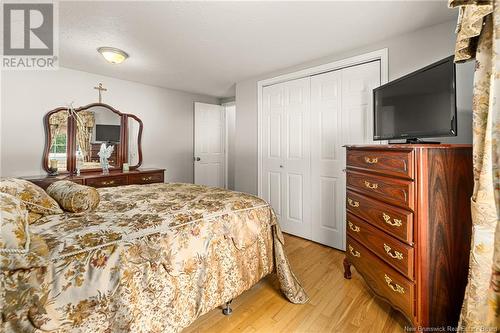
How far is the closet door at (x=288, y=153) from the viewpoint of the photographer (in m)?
3.03

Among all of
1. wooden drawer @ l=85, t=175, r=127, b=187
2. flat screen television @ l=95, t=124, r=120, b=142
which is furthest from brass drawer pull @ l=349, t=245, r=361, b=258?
flat screen television @ l=95, t=124, r=120, b=142

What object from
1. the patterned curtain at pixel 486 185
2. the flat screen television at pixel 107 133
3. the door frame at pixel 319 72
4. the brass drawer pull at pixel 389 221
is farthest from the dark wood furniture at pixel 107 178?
the patterned curtain at pixel 486 185

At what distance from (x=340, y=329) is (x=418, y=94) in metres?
1.69

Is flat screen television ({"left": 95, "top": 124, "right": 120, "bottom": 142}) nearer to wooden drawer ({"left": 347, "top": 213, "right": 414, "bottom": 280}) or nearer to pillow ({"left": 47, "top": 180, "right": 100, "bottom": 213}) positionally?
pillow ({"left": 47, "top": 180, "right": 100, "bottom": 213})

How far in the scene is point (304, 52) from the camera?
264 cm

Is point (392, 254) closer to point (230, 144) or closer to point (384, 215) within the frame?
point (384, 215)

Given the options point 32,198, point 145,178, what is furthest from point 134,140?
point 32,198

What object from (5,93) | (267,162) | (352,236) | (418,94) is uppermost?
(5,93)

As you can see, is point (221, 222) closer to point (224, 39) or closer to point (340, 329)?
point (340, 329)

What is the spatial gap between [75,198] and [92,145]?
2.40m

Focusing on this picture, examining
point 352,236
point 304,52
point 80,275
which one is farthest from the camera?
point 304,52

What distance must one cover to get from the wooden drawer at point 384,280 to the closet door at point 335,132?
890 mm

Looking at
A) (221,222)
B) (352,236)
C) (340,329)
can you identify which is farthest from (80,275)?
(352,236)

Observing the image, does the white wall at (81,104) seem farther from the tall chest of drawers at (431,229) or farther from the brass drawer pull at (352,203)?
the tall chest of drawers at (431,229)
